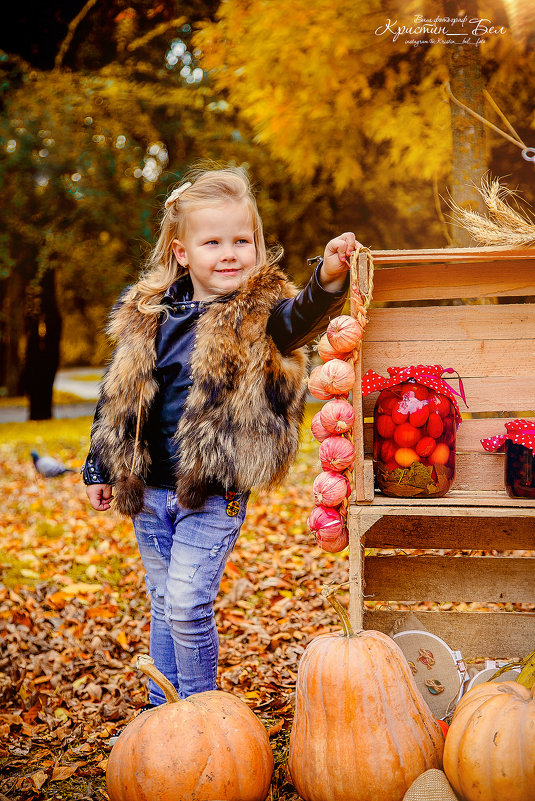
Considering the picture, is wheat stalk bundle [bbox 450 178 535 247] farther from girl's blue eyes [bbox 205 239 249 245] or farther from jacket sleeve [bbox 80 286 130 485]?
jacket sleeve [bbox 80 286 130 485]

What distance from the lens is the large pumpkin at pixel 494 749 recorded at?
1598mm

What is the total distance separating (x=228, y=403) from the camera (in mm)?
2172

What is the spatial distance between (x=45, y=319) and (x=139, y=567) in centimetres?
667

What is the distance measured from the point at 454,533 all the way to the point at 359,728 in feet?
3.32

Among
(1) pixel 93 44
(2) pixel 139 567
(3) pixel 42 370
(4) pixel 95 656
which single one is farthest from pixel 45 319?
(4) pixel 95 656

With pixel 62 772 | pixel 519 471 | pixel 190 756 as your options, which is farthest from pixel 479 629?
pixel 62 772

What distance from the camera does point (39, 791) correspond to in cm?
219

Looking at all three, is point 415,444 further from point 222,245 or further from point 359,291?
point 222,245

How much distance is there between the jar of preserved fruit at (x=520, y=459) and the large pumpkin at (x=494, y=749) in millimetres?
566

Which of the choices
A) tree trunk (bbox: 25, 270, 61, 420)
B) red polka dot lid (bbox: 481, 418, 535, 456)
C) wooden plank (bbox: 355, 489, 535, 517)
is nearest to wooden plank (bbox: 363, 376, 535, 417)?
red polka dot lid (bbox: 481, 418, 535, 456)

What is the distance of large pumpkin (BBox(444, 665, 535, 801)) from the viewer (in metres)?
1.60

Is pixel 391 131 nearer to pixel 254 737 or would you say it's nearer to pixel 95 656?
pixel 95 656

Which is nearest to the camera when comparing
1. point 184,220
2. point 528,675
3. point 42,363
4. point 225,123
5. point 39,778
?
point 528,675

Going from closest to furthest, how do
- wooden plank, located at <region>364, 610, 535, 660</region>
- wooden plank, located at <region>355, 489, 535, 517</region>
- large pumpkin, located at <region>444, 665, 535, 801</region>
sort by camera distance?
large pumpkin, located at <region>444, 665, 535, 801</region>, wooden plank, located at <region>355, 489, 535, 517</region>, wooden plank, located at <region>364, 610, 535, 660</region>
